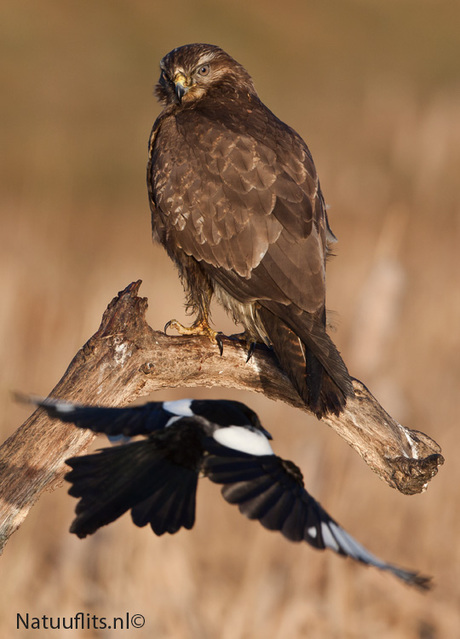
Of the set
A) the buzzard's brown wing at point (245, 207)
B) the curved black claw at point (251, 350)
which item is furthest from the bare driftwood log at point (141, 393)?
the buzzard's brown wing at point (245, 207)

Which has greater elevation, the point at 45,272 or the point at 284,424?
the point at 45,272

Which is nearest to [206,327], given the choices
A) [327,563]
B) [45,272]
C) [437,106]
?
[327,563]

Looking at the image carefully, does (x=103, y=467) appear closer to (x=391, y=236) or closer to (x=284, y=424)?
(x=391, y=236)

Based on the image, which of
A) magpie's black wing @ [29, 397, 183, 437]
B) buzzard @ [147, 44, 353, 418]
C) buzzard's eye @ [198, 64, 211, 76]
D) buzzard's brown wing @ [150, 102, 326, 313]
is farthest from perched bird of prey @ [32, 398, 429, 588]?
buzzard's eye @ [198, 64, 211, 76]

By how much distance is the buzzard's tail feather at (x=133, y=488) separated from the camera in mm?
2607

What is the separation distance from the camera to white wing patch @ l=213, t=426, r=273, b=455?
9.04 ft

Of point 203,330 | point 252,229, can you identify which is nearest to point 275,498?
point 203,330

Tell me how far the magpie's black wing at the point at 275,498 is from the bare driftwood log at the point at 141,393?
1.20 ft

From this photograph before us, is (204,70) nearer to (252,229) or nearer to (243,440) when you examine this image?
(252,229)

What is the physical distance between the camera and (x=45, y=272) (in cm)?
599

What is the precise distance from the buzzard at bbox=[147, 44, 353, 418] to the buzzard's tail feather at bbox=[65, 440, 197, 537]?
0.54 meters

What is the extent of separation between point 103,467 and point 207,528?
7.73 feet

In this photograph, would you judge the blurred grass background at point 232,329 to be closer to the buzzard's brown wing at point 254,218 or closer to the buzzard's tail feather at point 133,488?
the buzzard's brown wing at point 254,218

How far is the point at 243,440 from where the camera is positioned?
9.10 ft
